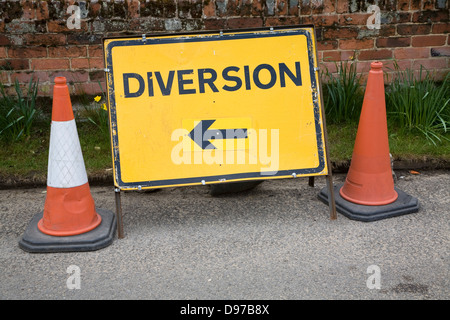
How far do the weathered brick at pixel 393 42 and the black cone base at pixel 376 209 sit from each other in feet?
5.67

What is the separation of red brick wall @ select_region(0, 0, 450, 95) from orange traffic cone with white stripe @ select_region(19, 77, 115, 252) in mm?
1525

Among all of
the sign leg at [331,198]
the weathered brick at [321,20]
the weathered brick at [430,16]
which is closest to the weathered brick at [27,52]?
the weathered brick at [321,20]

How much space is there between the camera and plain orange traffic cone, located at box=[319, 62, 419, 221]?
3795 millimetres

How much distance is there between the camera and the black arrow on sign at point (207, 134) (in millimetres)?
3645

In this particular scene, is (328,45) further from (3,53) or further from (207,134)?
(3,53)

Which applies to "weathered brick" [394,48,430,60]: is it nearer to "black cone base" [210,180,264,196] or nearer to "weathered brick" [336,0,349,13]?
"weathered brick" [336,0,349,13]

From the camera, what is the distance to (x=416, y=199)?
12.8 feet

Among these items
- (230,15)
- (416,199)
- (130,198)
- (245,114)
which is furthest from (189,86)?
(416,199)

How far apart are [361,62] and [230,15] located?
1.32 meters

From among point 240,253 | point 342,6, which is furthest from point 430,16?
point 240,253

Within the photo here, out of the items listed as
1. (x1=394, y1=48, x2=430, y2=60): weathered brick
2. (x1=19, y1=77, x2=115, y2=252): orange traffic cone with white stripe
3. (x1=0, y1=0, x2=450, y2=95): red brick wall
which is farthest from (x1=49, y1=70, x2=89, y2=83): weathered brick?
(x1=394, y1=48, x2=430, y2=60): weathered brick

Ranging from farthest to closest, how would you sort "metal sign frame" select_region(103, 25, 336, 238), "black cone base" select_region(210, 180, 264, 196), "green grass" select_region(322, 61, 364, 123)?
"green grass" select_region(322, 61, 364, 123), "black cone base" select_region(210, 180, 264, 196), "metal sign frame" select_region(103, 25, 336, 238)

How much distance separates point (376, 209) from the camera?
12.4ft

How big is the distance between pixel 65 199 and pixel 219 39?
1480mm
